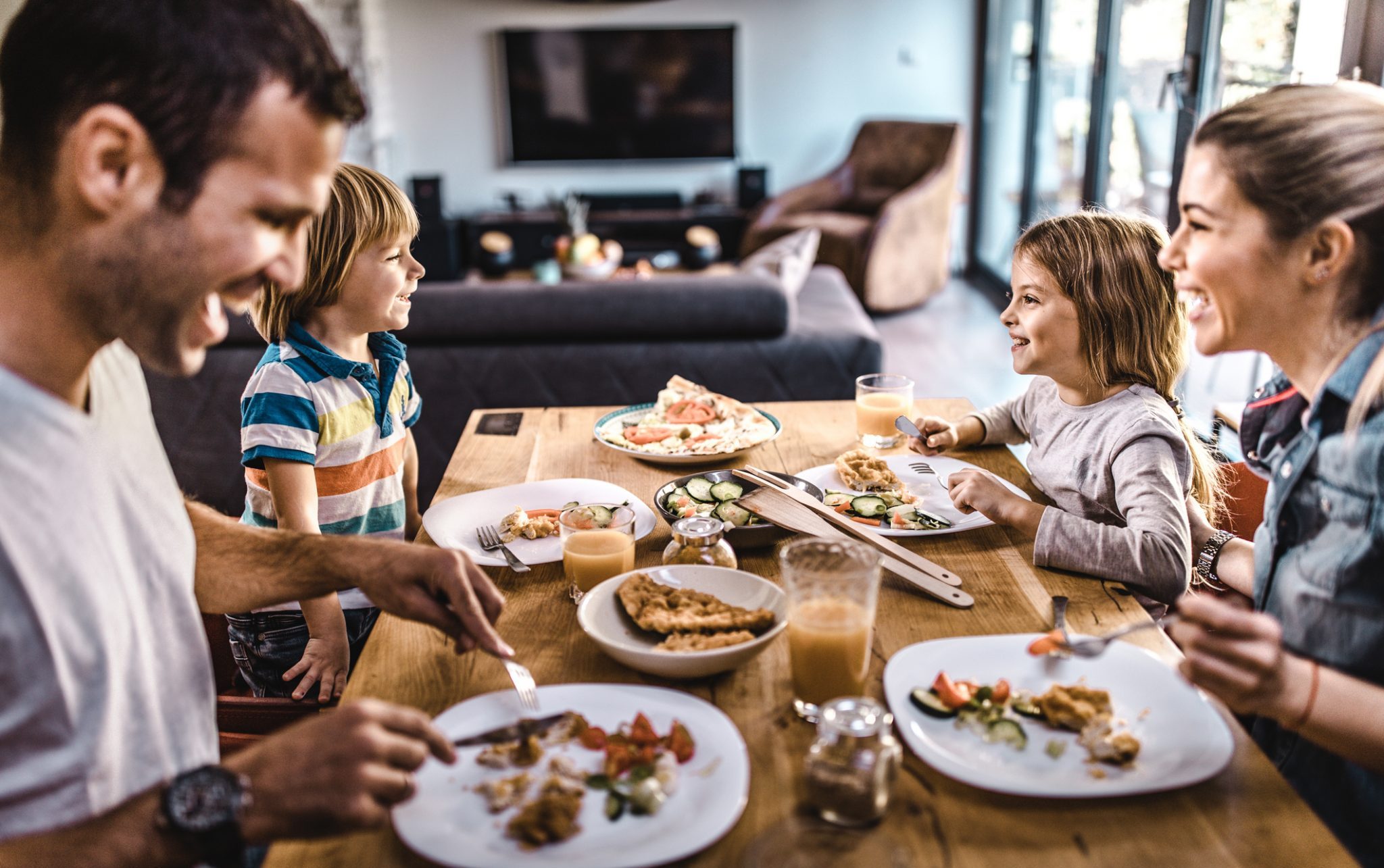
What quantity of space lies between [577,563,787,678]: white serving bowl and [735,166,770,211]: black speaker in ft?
21.3

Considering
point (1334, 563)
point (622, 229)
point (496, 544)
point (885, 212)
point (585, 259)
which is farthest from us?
point (622, 229)

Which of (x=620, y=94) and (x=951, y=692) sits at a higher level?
(x=620, y=94)

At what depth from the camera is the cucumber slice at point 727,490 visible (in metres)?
1.54

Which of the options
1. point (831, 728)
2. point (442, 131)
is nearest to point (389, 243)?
point (831, 728)

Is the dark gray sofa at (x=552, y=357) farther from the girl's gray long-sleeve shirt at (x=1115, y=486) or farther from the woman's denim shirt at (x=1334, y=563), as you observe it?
the woman's denim shirt at (x=1334, y=563)

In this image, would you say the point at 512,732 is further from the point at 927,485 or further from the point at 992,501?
the point at 927,485

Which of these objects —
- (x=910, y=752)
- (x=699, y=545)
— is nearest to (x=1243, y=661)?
(x=910, y=752)

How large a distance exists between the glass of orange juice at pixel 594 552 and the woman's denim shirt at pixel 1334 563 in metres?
0.73

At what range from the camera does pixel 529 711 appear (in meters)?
1.02

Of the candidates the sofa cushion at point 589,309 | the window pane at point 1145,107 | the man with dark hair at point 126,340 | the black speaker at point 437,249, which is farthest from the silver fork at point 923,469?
the black speaker at point 437,249

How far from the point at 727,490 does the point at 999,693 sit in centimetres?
61

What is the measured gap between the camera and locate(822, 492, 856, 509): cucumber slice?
5.17 feet

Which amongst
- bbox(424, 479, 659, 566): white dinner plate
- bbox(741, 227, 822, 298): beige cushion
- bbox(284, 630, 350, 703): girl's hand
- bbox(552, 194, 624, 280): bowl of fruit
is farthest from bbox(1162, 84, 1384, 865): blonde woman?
bbox(552, 194, 624, 280): bowl of fruit

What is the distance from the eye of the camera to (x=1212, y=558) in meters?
1.51
